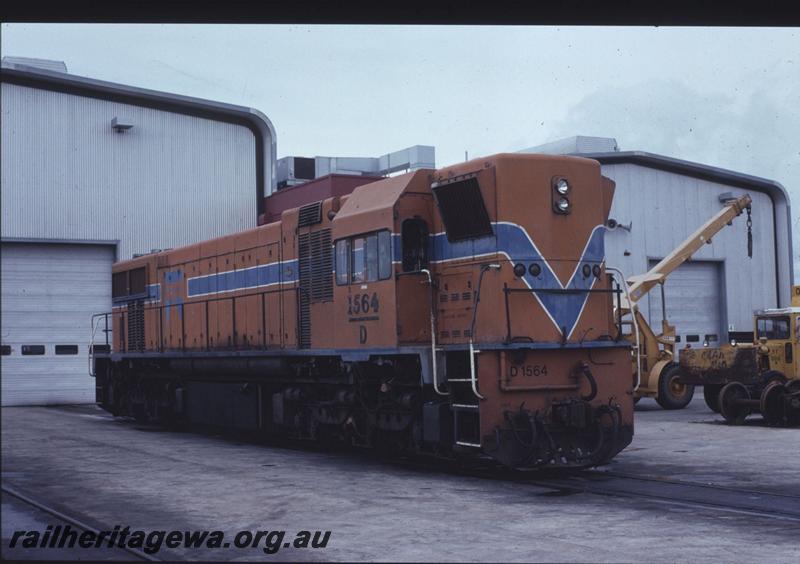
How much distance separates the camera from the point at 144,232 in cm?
2731

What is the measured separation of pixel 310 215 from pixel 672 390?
13.3m

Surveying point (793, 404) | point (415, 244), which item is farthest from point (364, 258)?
point (793, 404)

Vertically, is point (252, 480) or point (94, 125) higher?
point (94, 125)

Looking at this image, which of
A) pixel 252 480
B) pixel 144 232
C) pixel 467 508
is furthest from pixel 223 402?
pixel 144 232

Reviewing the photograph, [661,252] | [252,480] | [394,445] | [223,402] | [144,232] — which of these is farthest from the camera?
[661,252]

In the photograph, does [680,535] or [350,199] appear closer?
[680,535]

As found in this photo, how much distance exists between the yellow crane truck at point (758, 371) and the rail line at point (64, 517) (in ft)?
46.5

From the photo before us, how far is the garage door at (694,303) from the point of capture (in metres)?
33.3

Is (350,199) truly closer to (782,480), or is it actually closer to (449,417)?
(449,417)

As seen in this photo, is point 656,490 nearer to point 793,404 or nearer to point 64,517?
point 64,517

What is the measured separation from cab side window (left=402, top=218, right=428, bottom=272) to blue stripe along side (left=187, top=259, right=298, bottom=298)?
3200 millimetres

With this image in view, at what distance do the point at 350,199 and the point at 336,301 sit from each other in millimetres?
1514

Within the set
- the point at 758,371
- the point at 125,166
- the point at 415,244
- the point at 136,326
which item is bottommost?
the point at 758,371

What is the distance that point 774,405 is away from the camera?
1895 centimetres
